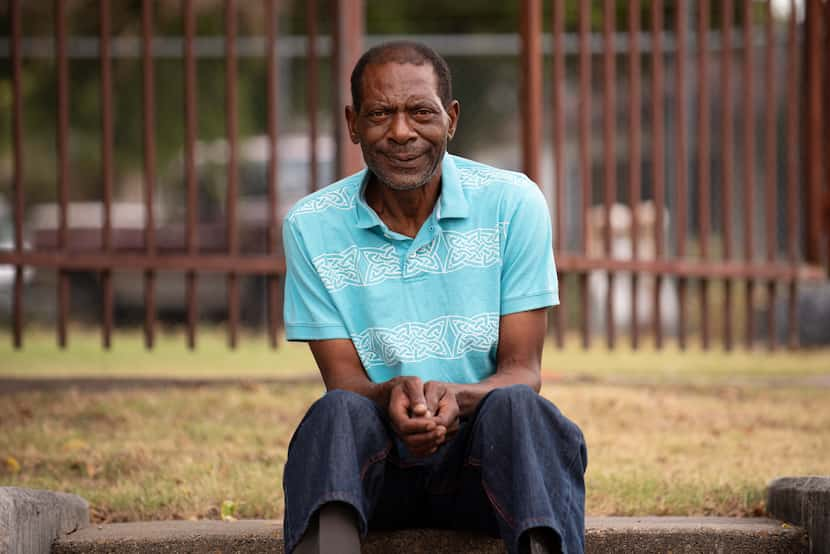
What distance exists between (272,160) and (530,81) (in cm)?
151

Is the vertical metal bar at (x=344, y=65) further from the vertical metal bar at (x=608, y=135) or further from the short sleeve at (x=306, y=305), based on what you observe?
the short sleeve at (x=306, y=305)

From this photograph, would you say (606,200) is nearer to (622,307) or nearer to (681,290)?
(681,290)

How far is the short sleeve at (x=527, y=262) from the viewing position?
3.43 m

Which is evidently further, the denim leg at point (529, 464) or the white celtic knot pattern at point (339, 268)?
the white celtic knot pattern at point (339, 268)

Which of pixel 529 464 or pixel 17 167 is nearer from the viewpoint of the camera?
pixel 529 464

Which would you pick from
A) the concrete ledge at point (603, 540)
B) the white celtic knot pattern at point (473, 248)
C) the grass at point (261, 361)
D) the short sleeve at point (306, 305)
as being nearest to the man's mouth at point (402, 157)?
the white celtic knot pattern at point (473, 248)

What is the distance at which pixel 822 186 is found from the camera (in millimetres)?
8086

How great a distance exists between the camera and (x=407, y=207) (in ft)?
11.7

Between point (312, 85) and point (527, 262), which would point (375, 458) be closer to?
point (527, 262)

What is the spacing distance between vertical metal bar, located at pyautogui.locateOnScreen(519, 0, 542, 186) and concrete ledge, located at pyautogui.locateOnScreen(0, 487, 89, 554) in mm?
4023

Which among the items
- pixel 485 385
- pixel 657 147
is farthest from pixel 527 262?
pixel 657 147

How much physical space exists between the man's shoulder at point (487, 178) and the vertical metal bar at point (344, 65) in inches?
130

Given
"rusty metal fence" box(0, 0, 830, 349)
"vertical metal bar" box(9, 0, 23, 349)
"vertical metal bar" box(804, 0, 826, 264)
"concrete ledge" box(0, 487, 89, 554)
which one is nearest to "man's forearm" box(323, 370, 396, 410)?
"concrete ledge" box(0, 487, 89, 554)

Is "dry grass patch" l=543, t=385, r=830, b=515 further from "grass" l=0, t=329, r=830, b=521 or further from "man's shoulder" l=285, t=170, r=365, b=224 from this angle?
"man's shoulder" l=285, t=170, r=365, b=224
